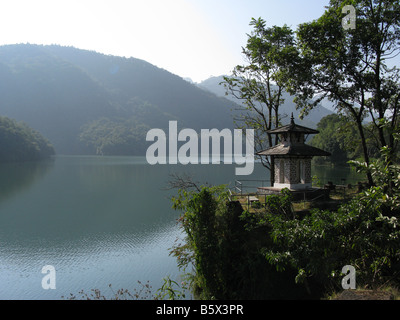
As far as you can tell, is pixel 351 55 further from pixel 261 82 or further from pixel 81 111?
pixel 81 111

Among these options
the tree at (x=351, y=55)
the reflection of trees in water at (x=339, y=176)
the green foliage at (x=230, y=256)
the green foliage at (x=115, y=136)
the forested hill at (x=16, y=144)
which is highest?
the green foliage at (x=115, y=136)

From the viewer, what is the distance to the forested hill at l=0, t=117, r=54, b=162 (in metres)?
88.1

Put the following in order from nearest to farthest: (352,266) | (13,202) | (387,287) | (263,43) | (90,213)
→ (387,287) < (352,266) < (263,43) < (90,213) < (13,202)

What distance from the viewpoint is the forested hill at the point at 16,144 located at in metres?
88.1

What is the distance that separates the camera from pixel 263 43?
21.1 meters

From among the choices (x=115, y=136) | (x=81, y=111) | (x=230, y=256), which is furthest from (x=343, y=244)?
(x=81, y=111)

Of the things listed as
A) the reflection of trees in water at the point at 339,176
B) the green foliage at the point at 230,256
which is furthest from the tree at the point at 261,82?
the reflection of trees in water at the point at 339,176

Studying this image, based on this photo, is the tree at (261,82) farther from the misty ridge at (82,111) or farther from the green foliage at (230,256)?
the misty ridge at (82,111)

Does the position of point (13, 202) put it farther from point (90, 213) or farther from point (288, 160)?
point (288, 160)

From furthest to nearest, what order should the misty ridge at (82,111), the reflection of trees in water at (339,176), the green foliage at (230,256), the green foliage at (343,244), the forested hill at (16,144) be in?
the misty ridge at (82,111)
the forested hill at (16,144)
the reflection of trees in water at (339,176)
the green foliage at (230,256)
the green foliage at (343,244)

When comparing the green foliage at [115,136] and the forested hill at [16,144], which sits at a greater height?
the green foliage at [115,136]
